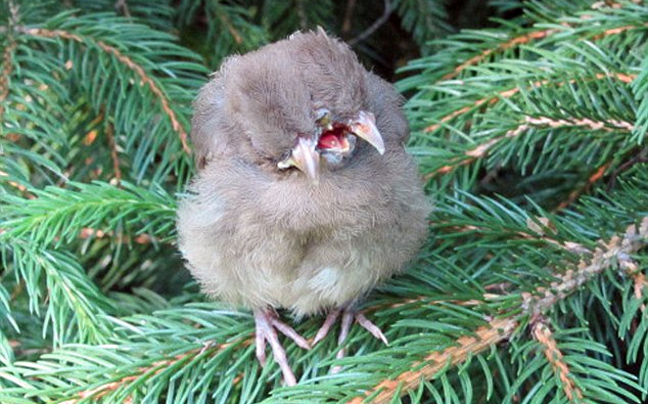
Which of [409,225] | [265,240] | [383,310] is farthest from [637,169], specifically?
[265,240]

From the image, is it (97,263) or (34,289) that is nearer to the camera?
(34,289)

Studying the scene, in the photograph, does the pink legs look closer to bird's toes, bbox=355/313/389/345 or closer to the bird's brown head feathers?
bird's toes, bbox=355/313/389/345

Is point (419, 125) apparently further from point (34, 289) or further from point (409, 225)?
point (34, 289)

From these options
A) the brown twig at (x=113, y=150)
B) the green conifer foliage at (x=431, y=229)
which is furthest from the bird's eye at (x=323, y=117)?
the brown twig at (x=113, y=150)

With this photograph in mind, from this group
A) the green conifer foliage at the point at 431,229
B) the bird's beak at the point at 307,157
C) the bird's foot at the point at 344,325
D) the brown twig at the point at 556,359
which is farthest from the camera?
the bird's foot at the point at 344,325

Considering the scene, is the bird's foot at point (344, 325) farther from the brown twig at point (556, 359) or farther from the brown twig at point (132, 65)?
the brown twig at point (132, 65)

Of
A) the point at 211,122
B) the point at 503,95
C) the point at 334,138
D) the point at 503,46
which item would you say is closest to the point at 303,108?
the point at 334,138
